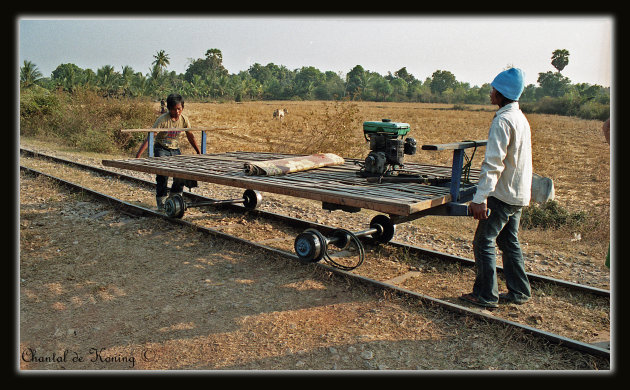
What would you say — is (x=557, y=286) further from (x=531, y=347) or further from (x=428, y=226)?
(x=428, y=226)

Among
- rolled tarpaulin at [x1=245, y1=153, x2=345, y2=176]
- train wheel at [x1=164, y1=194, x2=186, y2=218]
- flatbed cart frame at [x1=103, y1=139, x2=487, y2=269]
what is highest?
rolled tarpaulin at [x1=245, y1=153, x2=345, y2=176]

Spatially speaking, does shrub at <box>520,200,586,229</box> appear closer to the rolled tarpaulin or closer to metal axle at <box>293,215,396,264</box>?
the rolled tarpaulin

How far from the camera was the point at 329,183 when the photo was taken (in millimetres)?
4723

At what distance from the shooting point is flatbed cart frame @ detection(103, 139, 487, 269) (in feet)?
12.9

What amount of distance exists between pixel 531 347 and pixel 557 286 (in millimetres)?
1494

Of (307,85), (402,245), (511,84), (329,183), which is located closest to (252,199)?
(402,245)

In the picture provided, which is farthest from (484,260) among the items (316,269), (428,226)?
(428,226)

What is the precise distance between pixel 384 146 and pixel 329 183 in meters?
0.71

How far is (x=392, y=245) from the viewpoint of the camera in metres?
5.96

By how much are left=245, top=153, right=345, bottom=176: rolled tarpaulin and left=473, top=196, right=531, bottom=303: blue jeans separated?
2143 mm

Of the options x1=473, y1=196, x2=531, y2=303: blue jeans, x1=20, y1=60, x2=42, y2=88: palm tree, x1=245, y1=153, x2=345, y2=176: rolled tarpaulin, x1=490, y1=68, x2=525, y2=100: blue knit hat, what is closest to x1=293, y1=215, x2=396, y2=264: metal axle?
x1=245, y1=153, x2=345, y2=176: rolled tarpaulin

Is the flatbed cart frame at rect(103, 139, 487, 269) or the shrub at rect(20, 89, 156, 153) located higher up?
the shrub at rect(20, 89, 156, 153)

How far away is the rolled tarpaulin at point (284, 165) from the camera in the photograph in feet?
16.9

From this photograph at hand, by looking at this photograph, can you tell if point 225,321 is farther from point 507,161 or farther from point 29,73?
point 29,73
